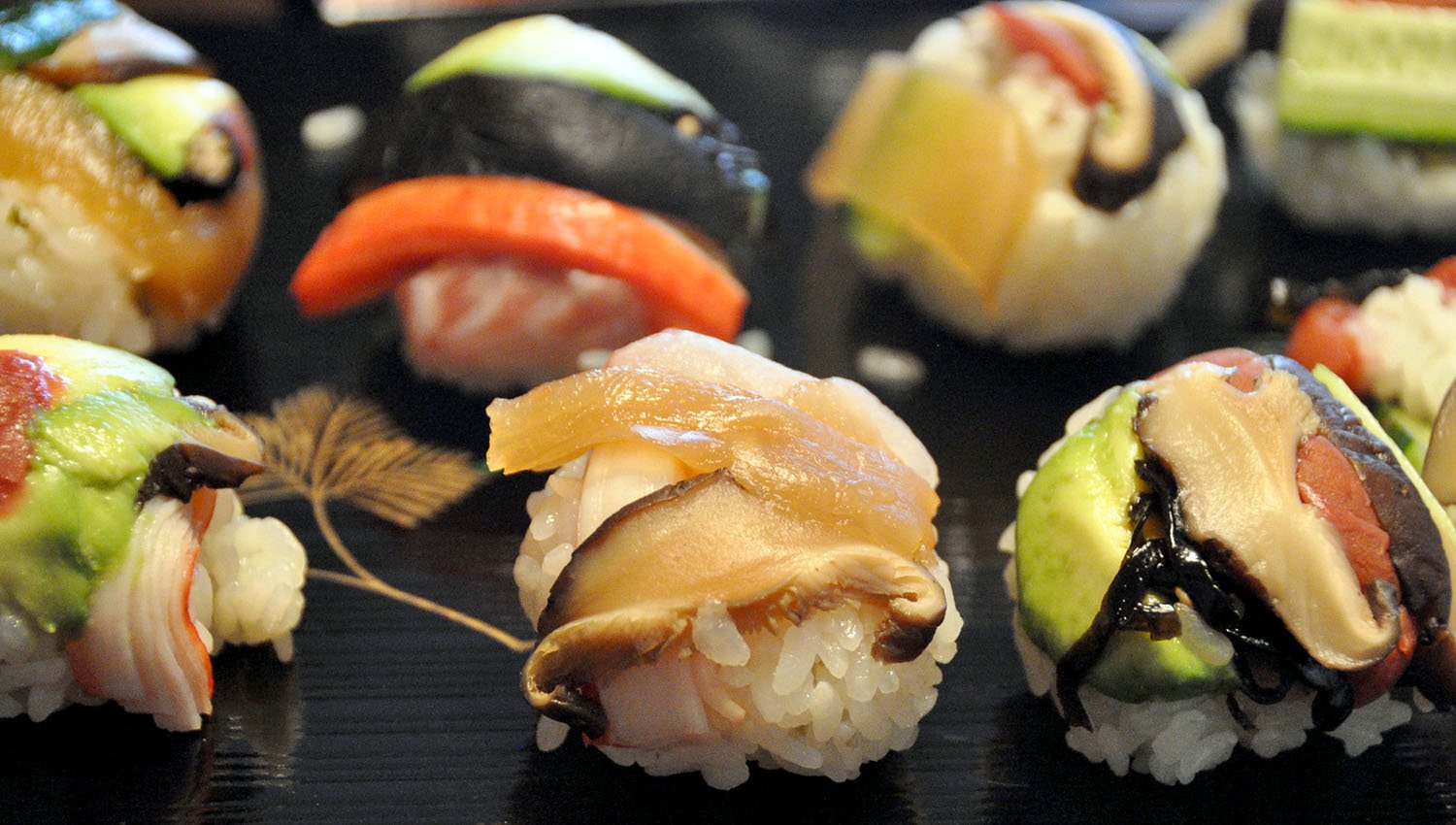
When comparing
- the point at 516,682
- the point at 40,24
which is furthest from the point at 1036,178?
the point at 40,24

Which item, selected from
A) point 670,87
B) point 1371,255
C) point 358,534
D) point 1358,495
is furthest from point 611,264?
point 1371,255

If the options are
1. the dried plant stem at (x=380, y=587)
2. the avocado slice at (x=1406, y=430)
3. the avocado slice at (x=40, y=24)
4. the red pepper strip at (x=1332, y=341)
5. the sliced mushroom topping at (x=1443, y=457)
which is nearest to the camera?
the sliced mushroom topping at (x=1443, y=457)

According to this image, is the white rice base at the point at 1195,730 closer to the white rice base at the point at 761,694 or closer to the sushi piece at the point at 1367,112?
the white rice base at the point at 761,694

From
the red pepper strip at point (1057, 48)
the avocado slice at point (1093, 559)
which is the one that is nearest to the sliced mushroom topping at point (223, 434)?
the avocado slice at point (1093, 559)

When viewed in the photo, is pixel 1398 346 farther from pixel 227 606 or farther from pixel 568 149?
pixel 227 606

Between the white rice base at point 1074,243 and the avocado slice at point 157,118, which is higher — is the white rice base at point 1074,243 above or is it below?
below

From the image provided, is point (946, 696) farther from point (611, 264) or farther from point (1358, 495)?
point (611, 264)

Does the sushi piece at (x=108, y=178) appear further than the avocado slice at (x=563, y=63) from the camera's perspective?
No
